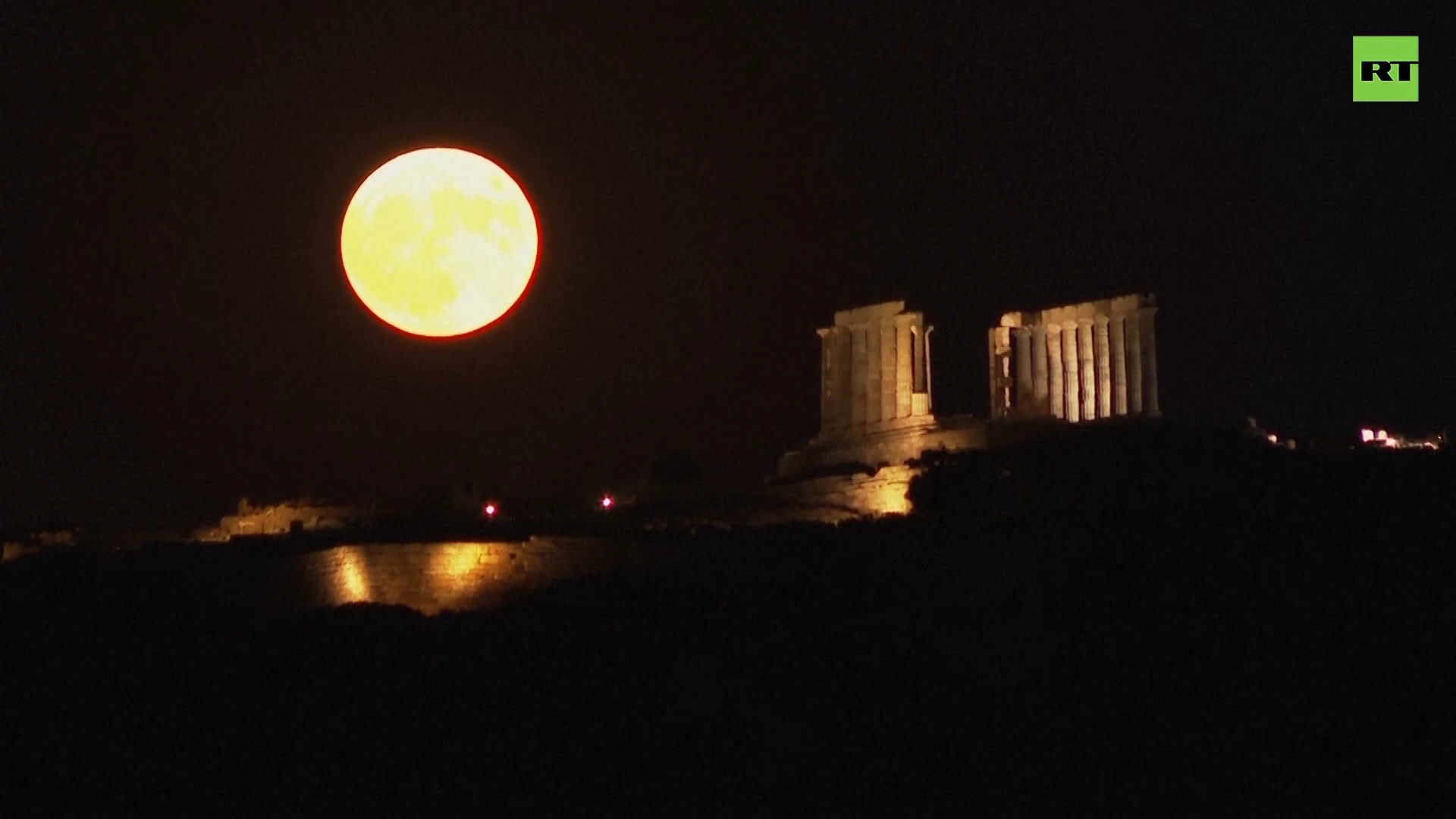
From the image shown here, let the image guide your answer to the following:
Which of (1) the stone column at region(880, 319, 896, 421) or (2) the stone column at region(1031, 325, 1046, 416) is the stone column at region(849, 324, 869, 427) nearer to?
(1) the stone column at region(880, 319, 896, 421)

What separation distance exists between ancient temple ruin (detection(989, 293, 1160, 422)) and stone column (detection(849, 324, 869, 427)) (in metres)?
4.32

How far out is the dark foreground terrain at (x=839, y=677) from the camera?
59688 millimetres

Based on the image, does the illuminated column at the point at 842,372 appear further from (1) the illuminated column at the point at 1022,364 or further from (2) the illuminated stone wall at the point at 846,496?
(2) the illuminated stone wall at the point at 846,496

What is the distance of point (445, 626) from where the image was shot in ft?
218

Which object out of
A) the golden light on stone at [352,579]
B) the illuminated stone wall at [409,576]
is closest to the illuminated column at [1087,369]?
the illuminated stone wall at [409,576]

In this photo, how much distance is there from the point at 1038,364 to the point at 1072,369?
3.89 ft

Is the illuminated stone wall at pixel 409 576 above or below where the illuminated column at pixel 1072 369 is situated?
below

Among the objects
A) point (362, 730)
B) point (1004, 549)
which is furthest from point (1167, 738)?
point (362, 730)

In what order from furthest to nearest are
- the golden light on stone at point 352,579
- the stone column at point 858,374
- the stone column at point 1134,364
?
the stone column at point 858,374, the stone column at point 1134,364, the golden light on stone at point 352,579

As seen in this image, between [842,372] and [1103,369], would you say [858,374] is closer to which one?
[842,372]

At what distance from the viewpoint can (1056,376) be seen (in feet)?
274

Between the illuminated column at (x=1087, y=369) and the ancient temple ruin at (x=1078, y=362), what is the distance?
2 cm

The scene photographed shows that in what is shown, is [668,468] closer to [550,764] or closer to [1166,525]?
[1166,525]

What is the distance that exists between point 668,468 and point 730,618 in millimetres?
23634
